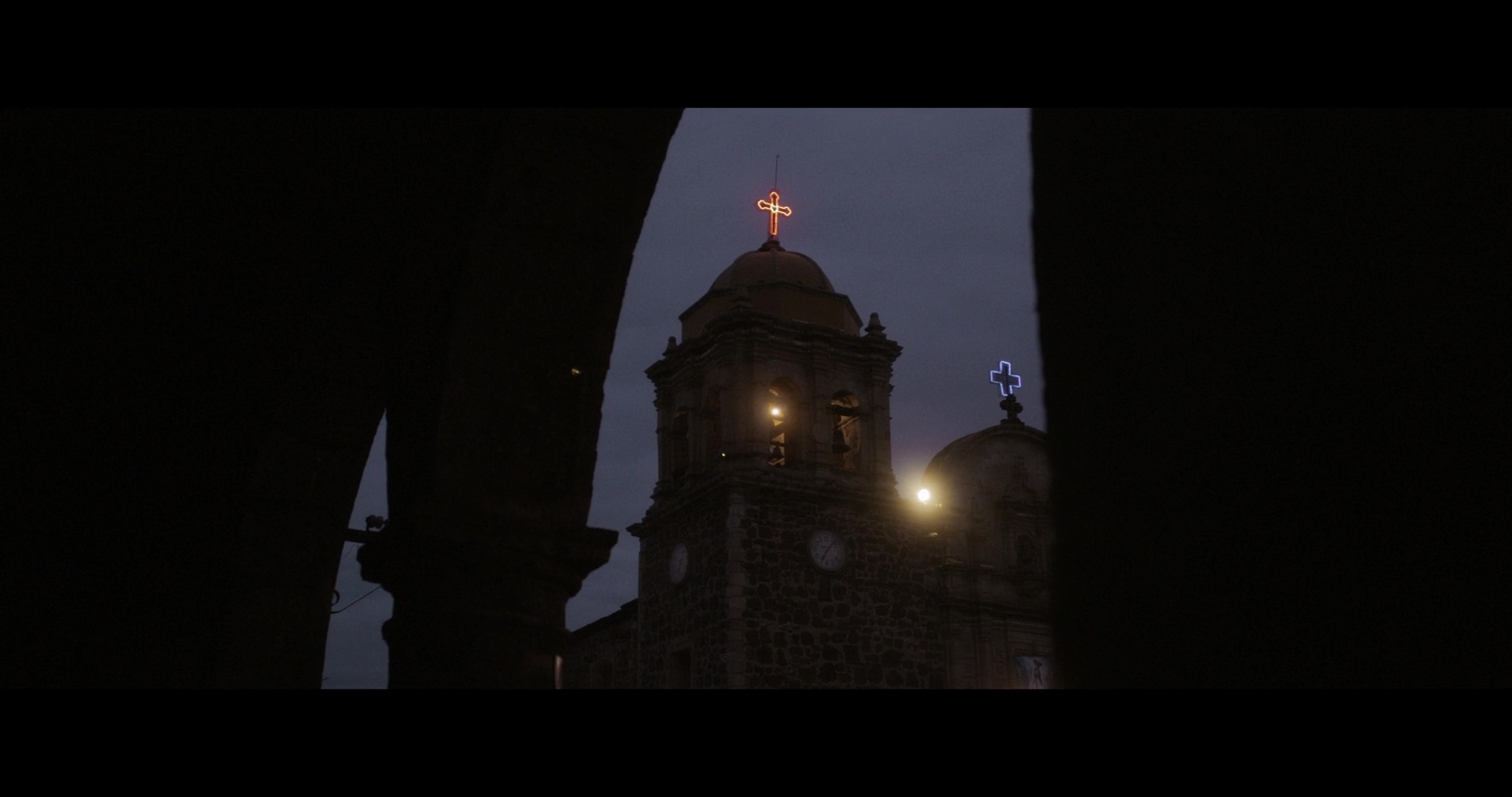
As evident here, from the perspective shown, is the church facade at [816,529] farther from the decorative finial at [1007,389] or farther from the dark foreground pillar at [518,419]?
the dark foreground pillar at [518,419]

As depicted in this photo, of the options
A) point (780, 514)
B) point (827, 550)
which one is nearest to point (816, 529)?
point (827, 550)

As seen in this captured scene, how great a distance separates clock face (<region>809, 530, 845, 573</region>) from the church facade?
0.02 meters

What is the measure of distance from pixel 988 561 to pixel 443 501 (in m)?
15.7

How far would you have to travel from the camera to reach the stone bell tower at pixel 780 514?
1739 cm

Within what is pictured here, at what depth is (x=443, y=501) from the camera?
4.03m

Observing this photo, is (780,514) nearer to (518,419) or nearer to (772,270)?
(772,270)

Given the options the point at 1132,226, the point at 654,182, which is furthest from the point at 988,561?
the point at 1132,226

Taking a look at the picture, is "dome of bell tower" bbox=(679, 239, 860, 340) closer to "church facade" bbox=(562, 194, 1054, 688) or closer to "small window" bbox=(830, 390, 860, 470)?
"church facade" bbox=(562, 194, 1054, 688)

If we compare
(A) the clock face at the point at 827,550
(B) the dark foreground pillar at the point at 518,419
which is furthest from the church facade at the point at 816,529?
(B) the dark foreground pillar at the point at 518,419

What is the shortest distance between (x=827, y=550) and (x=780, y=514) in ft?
3.20

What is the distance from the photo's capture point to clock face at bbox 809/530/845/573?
1797 centimetres

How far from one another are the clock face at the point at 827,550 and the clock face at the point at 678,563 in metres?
2.06

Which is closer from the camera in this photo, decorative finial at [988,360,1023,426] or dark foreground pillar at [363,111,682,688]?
dark foreground pillar at [363,111,682,688]

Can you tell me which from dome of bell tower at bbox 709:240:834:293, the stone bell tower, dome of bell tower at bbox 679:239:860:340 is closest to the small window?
the stone bell tower
